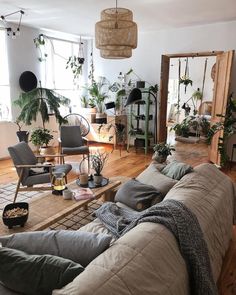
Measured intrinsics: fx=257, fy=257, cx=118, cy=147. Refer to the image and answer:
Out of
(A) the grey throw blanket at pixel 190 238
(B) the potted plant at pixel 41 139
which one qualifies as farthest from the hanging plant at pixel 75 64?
(A) the grey throw blanket at pixel 190 238

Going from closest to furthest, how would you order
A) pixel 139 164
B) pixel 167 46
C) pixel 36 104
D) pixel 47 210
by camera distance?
pixel 47 210 < pixel 36 104 < pixel 139 164 < pixel 167 46

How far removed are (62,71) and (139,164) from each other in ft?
10.1

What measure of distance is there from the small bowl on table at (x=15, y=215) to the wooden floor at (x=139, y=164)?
1595 mm

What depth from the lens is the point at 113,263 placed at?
1.05 meters

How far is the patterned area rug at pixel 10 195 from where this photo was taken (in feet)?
10.7

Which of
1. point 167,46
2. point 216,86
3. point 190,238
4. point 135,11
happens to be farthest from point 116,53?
point 167,46

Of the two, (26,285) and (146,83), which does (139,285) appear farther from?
(146,83)

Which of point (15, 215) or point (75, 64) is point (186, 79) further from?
point (15, 215)

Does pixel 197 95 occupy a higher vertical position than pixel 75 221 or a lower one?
higher

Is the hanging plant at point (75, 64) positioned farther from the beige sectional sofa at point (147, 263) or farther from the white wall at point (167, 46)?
the beige sectional sofa at point (147, 263)

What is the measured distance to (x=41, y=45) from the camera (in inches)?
218

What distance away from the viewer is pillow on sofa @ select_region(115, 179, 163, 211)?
218 cm

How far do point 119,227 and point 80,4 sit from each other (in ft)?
10.7

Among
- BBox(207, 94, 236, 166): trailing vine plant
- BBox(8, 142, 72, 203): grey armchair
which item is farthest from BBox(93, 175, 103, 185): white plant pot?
BBox(207, 94, 236, 166): trailing vine plant
